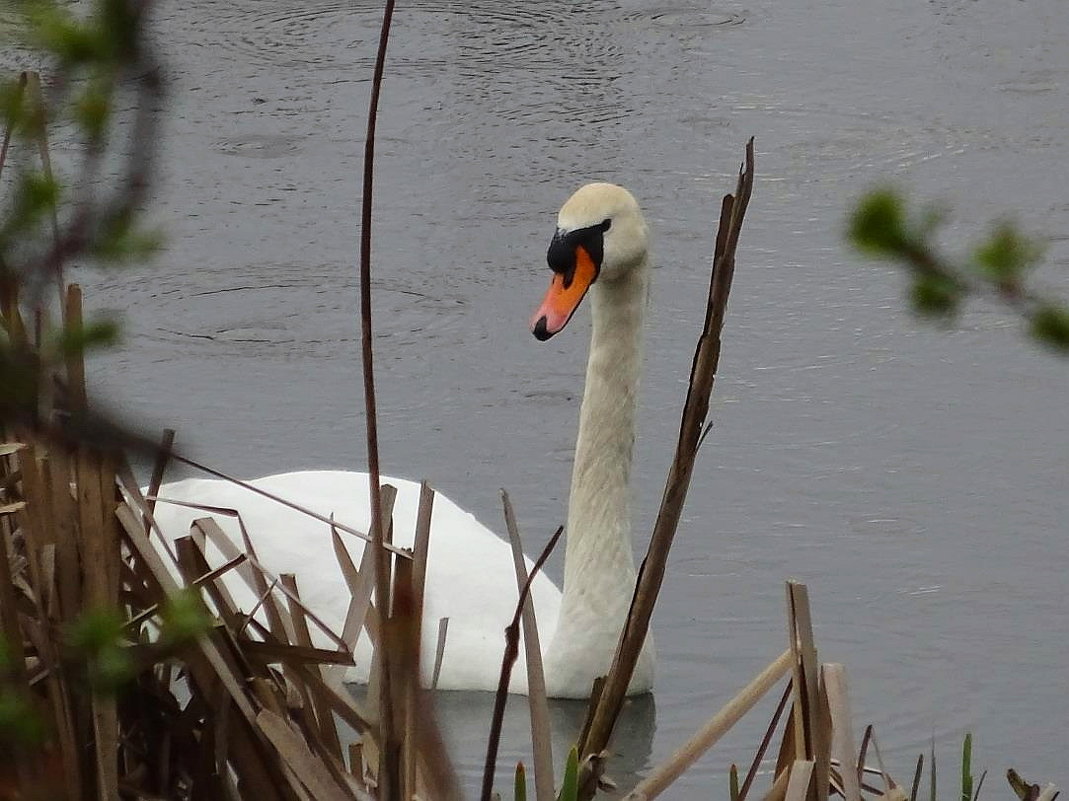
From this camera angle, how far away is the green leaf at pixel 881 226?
90cm

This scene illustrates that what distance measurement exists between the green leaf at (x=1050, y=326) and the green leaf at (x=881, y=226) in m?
0.07

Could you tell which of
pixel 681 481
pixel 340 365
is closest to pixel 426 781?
pixel 681 481

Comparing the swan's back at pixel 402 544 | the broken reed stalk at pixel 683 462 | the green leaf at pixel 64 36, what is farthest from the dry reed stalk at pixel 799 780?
the swan's back at pixel 402 544

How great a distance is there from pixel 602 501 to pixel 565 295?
335 millimetres

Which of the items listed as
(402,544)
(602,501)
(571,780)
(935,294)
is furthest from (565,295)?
(935,294)

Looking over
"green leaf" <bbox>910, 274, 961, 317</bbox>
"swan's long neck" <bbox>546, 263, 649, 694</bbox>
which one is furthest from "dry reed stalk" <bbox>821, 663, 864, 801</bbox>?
"swan's long neck" <bbox>546, 263, 649, 694</bbox>

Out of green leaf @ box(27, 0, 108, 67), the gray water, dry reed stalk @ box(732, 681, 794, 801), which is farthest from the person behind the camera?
the gray water

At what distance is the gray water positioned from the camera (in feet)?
11.0

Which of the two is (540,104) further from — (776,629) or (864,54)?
(776,629)

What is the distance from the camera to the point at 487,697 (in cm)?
311

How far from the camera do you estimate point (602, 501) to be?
3.24 m

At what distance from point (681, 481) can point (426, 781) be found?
31 cm

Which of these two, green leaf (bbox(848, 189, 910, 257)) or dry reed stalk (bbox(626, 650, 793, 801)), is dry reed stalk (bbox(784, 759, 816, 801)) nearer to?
dry reed stalk (bbox(626, 650, 793, 801))

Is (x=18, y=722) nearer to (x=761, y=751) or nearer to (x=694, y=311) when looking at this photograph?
(x=761, y=751)
